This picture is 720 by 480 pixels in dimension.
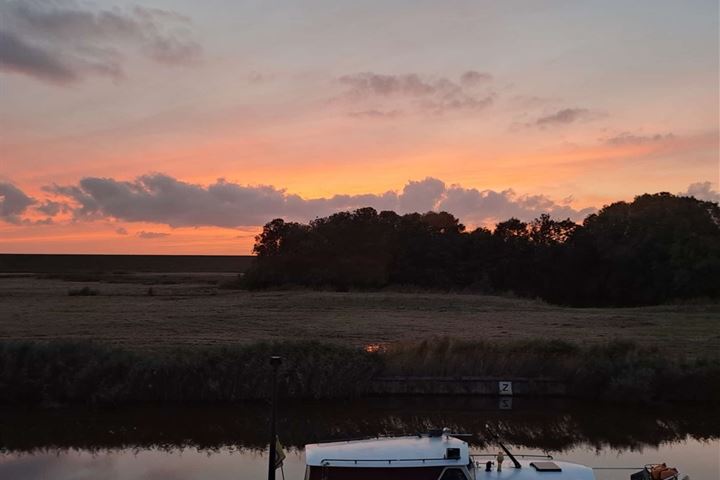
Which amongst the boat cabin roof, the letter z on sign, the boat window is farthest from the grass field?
the boat window

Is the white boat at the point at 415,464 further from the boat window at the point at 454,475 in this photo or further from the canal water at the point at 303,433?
the canal water at the point at 303,433

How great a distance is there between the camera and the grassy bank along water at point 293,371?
2659 centimetres

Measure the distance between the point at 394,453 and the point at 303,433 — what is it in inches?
374

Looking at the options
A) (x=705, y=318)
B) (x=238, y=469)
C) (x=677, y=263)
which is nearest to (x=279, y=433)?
(x=238, y=469)

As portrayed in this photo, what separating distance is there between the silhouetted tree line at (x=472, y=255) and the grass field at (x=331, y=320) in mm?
8669

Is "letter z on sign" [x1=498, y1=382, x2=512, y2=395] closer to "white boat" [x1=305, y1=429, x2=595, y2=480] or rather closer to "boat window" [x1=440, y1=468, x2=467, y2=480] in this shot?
"white boat" [x1=305, y1=429, x2=595, y2=480]

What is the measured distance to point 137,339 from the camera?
→ 114 feet

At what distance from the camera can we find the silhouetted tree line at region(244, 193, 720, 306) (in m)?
77.6

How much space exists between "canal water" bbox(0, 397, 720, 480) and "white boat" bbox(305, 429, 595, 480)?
4.67m

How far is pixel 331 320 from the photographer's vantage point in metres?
47.4

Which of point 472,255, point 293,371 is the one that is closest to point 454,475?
point 293,371

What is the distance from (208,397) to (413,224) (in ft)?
202

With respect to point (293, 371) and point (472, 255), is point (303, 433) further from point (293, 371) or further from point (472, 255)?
point (472, 255)

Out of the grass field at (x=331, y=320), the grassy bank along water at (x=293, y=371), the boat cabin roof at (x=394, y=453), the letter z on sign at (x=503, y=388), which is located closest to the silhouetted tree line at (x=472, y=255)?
the grass field at (x=331, y=320)
